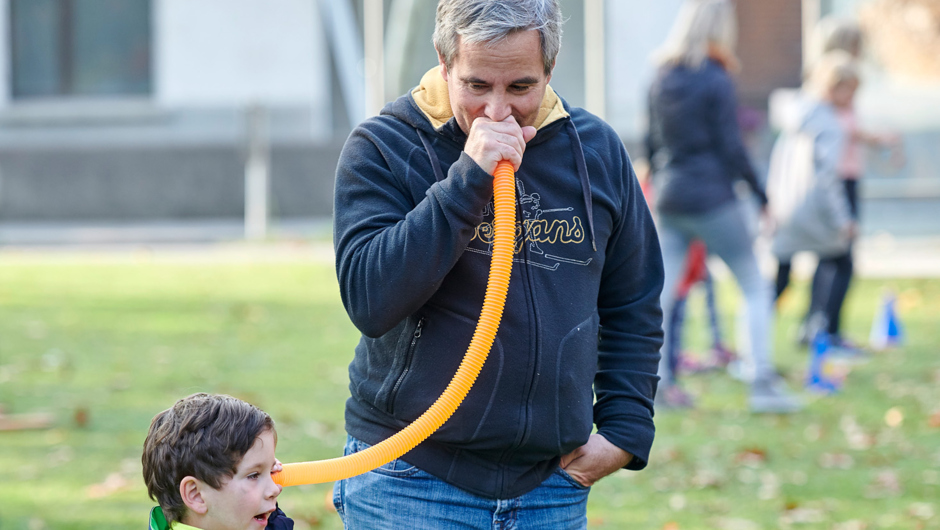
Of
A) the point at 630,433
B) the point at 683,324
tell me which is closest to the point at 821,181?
the point at 683,324

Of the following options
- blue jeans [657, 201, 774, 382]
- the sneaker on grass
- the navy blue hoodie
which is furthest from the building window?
the navy blue hoodie

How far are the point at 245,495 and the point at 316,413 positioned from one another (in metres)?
4.39

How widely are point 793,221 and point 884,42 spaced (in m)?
7.69

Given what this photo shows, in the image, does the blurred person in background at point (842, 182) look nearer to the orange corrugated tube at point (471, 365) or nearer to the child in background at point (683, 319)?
the child in background at point (683, 319)

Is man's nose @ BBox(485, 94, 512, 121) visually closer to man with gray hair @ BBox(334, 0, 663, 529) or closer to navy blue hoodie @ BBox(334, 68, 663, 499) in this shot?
man with gray hair @ BBox(334, 0, 663, 529)

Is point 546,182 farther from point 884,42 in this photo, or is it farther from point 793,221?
point 884,42

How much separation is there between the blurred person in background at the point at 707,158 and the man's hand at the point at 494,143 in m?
4.01

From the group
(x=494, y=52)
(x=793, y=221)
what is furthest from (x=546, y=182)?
(x=793, y=221)

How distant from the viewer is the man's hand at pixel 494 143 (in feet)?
6.53

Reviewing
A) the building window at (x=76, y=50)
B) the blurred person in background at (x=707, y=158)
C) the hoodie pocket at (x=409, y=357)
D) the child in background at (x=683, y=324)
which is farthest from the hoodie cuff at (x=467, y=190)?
the building window at (x=76, y=50)

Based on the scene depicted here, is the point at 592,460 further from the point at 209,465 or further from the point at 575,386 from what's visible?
the point at 209,465

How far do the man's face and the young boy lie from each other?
0.68 meters

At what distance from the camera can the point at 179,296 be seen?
35.1ft

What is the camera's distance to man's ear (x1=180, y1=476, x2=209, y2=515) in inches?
77.0
